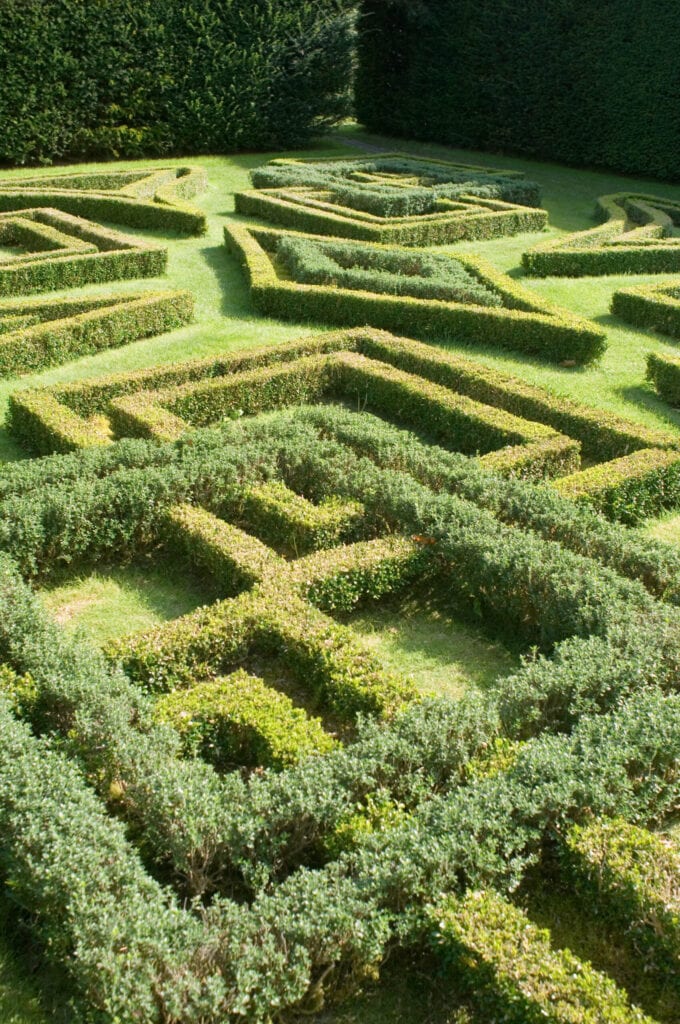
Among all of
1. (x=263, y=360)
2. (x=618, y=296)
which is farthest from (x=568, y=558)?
(x=618, y=296)

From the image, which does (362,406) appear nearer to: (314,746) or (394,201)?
(314,746)

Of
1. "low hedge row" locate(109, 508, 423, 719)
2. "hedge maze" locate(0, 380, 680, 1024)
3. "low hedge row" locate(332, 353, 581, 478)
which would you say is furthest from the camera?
"low hedge row" locate(332, 353, 581, 478)

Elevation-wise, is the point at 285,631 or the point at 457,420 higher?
the point at 457,420

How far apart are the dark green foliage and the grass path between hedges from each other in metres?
1.05

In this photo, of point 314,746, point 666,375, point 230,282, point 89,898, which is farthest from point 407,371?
point 89,898

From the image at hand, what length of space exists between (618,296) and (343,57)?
61.2ft

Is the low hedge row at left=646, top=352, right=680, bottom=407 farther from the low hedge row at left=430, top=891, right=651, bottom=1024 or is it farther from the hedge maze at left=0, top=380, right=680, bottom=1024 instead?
the low hedge row at left=430, top=891, right=651, bottom=1024

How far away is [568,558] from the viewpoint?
6.58 m

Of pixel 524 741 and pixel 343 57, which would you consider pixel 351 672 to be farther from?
pixel 343 57

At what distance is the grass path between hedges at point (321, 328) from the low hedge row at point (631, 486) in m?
0.23

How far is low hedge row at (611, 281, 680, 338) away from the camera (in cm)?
1292

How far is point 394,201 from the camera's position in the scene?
18.6 metres

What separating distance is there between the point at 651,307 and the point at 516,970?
11254 mm

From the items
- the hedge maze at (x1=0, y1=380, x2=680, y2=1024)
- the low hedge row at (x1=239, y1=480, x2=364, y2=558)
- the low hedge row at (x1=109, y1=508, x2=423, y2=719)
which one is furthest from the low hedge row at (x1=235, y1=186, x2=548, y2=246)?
the low hedge row at (x1=109, y1=508, x2=423, y2=719)
